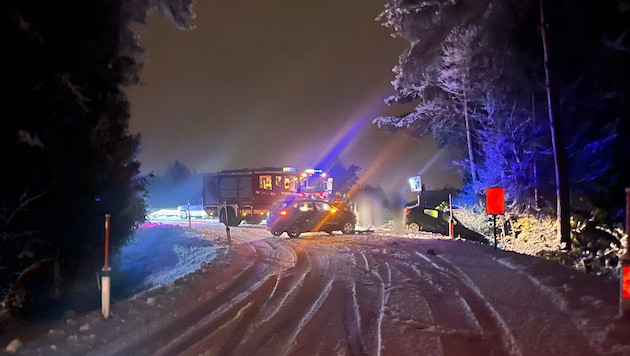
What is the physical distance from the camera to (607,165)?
17.9 metres

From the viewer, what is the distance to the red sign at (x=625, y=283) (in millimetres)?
6859

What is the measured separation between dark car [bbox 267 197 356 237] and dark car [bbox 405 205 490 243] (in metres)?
3.42

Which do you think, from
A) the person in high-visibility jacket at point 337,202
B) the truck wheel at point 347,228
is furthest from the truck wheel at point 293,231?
the person in high-visibility jacket at point 337,202

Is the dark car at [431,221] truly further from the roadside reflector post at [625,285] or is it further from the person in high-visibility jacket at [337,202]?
the roadside reflector post at [625,285]

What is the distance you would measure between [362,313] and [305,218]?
13261 millimetres

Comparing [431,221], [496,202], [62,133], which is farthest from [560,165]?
[62,133]

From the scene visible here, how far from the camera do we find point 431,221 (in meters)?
23.5

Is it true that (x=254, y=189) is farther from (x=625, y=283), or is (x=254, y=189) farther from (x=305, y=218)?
(x=625, y=283)

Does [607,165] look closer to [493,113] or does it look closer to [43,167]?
[493,113]

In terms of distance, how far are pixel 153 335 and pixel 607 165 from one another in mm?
16220

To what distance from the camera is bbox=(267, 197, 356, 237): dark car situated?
2084 centimetres

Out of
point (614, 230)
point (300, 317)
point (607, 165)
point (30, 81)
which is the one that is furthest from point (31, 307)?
point (607, 165)

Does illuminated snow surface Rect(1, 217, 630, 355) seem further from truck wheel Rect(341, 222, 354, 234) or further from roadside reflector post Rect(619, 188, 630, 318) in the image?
truck wheel Rect(341, 222, 354, 234)

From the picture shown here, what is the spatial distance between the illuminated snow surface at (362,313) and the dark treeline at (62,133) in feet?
7.74
